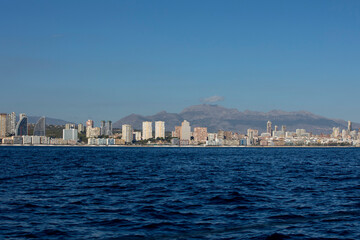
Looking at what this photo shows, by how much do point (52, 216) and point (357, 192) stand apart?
24.7 m

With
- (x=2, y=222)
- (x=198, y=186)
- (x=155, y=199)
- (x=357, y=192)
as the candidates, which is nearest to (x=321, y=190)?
(x=357, y=192)

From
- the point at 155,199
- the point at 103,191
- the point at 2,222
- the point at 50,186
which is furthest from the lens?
the point at 50,186

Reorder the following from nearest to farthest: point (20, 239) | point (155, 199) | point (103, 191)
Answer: point (20, 239)
point (155, 199)
point (103, 191)

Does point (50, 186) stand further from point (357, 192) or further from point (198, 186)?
point (357, 192)

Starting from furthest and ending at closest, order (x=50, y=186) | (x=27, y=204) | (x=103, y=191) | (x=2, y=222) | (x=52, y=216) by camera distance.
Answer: (x=50, y=186), (x=103, y=191), (x=27, y=204), (x=52, y=216), (x=2, y=222)

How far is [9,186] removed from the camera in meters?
40.4

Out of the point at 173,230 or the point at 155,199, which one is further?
the point at 155,199

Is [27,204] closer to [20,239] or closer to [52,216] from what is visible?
[52,216]

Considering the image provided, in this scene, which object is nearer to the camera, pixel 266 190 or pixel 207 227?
pixel 207 227

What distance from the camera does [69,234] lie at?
2097 cm

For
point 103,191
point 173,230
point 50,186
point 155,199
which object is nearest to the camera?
point 173,230

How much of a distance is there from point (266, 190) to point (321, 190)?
4.73 metres

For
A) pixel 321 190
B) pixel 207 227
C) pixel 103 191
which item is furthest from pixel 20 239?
pixel 321 190

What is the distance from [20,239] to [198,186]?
22502mm
